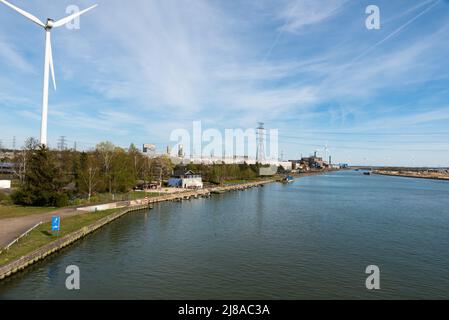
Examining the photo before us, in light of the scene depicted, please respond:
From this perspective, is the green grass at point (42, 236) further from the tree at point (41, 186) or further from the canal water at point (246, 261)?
the tree at point (41, 186)

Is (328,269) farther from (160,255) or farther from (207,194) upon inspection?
(207,194)

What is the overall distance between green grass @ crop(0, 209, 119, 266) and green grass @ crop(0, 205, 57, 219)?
5.05 m

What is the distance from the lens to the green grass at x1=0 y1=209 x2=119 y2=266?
22.5 meters

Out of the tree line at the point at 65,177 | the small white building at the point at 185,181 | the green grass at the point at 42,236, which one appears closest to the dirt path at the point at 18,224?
the green grass at the point at 42,236

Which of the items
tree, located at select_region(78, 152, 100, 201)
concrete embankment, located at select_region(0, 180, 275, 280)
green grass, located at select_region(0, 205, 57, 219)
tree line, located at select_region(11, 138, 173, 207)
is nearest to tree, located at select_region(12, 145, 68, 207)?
tree line, located at select_region(11, 138, 173, 207)

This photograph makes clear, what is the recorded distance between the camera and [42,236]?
28.1 meters

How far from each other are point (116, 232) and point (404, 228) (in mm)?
36833

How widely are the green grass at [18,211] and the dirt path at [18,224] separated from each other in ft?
4.85

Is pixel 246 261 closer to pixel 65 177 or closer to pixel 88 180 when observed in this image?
pixel 65 177

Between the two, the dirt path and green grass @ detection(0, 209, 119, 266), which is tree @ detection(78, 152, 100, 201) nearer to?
the dirt path

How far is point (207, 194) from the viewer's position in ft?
263

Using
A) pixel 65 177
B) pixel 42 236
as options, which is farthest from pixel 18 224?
pixel 65 177
